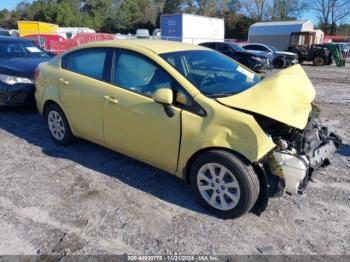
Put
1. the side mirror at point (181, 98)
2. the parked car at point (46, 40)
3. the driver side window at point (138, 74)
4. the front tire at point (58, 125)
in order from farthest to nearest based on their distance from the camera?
the parked car at point (46, 40) → the front tire at point (58, 125) → the driver side window at point (138, 74) → the side mirror at point (181, 98)

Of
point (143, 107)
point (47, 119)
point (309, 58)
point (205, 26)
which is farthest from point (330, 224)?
point (205, 26)

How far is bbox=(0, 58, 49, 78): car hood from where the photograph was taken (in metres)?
6.34

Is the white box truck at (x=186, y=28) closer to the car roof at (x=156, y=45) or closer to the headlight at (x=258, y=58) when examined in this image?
the headlight at (x=258, y=58)

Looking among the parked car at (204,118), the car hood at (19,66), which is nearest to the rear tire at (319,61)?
the car hood at (19,66)

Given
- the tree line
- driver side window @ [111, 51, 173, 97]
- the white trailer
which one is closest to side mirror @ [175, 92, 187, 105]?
driver side window @ [111, 51, 173, 97]

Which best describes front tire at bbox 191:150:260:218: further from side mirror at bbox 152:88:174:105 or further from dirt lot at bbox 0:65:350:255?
side mirror at bbox 152:88:174:105

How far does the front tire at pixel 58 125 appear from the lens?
A: 187 inches

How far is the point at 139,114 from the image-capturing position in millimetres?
3600

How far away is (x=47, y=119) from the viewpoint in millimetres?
5074

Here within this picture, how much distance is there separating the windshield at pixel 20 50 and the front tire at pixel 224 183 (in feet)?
19.2

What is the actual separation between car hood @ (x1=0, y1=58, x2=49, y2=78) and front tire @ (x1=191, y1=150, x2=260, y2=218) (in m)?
A: 4.58

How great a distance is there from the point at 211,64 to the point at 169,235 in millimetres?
2099

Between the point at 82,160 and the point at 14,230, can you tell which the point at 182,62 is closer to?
the point at 82,160

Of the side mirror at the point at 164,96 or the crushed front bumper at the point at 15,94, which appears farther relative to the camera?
the crushed front bumper at the point at 15,94
